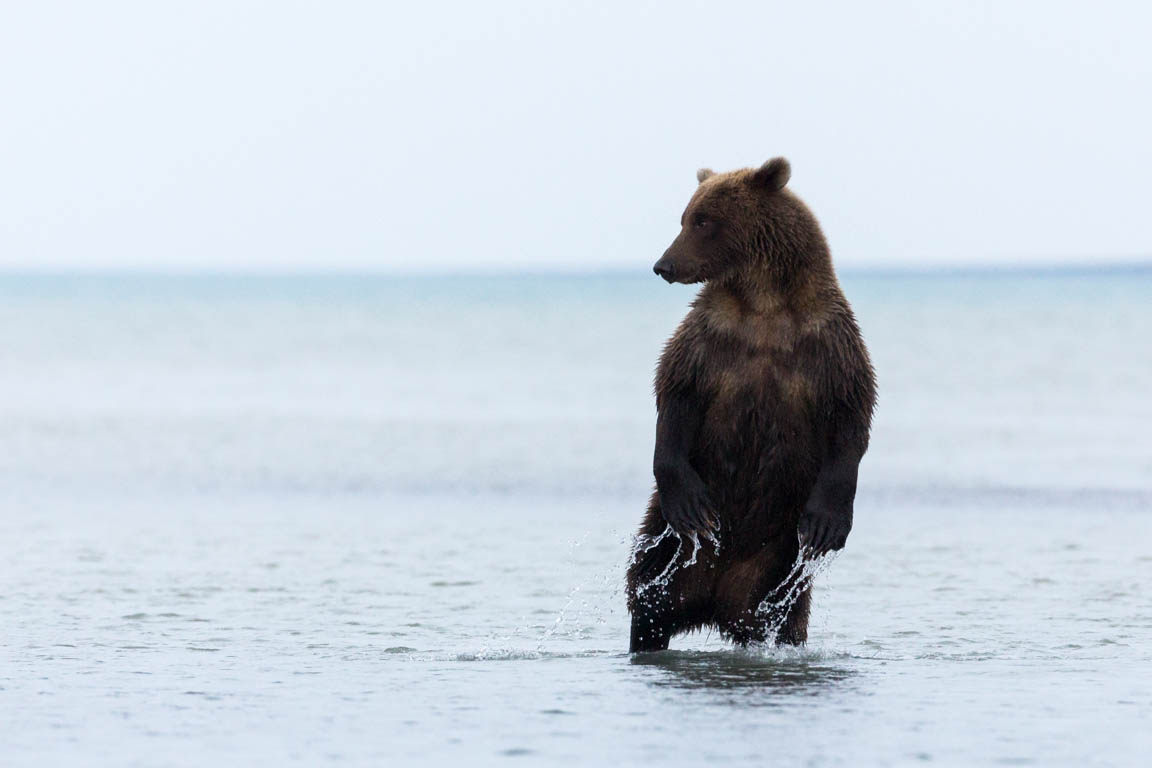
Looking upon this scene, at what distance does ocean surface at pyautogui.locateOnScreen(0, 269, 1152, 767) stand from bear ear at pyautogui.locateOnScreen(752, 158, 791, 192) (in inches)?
63.7

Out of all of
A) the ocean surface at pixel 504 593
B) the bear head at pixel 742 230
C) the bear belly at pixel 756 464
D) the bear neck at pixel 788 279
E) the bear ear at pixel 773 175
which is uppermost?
the bear ear at pixel 773 175

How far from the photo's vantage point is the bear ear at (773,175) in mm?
6703

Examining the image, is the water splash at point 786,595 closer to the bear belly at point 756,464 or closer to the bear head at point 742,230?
the bear belly at point 756,464

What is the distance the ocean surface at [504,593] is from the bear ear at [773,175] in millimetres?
1618

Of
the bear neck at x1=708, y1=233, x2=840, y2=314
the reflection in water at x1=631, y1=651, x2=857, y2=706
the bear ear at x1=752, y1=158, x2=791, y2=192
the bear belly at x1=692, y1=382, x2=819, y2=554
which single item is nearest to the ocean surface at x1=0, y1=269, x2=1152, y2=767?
the reflection in water at x1=631, y1=651, x2=857, y2=706

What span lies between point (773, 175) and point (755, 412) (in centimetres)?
84

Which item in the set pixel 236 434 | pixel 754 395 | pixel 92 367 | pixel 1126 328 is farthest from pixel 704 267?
pixel 1126 328

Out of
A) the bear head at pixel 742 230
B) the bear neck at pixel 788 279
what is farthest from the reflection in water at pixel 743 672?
the bear head at pixel 742 230

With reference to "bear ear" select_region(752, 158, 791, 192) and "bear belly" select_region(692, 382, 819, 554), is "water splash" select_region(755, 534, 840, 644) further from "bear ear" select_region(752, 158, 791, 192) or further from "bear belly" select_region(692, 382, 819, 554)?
"bear ear" select_region(752, 158, 791, 192)

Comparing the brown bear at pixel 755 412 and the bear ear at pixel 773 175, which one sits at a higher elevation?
the bear ear at pixel 773 175

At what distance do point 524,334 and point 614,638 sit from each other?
4295cm

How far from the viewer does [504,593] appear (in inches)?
368

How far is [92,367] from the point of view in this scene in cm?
3366

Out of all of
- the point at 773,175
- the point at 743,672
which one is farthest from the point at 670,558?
the point at 773,175
